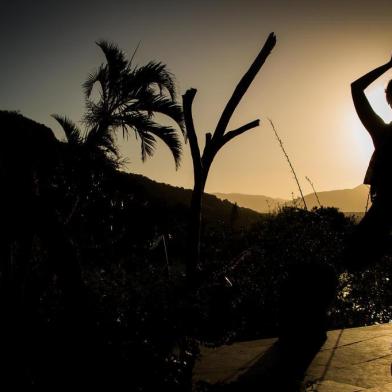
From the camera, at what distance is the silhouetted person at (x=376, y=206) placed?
922mm

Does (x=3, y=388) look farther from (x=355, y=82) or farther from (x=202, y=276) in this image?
(x=355, y=82)

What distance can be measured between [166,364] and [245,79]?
4.06m

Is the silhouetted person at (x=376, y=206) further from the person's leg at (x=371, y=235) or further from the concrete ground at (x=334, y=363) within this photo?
the concrete ground at (x=334, y=363)

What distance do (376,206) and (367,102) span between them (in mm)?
347

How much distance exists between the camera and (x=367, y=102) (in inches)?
44.1

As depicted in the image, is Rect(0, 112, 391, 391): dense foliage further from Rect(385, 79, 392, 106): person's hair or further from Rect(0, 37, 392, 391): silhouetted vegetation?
Rect(385, 79, 392, 106): person's hair

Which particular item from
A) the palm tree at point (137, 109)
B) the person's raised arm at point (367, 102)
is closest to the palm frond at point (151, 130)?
the palm tree at point (137, 109)

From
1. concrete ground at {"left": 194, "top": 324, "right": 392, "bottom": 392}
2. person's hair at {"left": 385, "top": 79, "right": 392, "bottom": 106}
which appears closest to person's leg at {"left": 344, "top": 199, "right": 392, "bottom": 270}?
person's hair at {"left": 385, "top": 79, "right": 392, "bottom": 106}

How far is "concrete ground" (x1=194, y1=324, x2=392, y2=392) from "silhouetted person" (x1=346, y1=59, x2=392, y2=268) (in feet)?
9.29

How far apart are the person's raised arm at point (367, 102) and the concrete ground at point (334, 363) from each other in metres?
2.89

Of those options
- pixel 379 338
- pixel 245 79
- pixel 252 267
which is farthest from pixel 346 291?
pixel 245 79

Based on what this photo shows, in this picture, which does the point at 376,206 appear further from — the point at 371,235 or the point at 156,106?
the point at 156,106

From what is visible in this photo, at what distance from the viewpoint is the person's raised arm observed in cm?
105

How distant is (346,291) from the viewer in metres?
9.73
